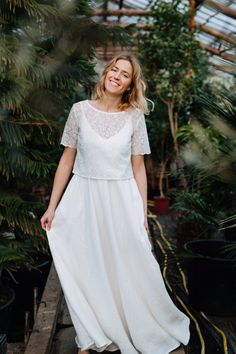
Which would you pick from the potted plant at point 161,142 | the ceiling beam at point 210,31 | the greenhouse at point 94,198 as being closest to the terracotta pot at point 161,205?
the potted plant at point 161,142

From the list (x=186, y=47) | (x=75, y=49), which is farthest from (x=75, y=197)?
(x=186, y=47)

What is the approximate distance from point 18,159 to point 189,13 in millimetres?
4762

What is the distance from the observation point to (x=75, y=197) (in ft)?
7.09

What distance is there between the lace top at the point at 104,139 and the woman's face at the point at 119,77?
12cm

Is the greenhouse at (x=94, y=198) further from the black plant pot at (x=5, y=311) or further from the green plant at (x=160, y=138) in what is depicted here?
the green plant at (x=160, y=138)

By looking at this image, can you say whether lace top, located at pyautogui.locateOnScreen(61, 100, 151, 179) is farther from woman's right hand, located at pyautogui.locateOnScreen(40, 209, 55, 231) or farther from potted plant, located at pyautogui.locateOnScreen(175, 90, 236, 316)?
potted plant, located at pyautogui.locateOnScreen(175, 90, 236, 316)

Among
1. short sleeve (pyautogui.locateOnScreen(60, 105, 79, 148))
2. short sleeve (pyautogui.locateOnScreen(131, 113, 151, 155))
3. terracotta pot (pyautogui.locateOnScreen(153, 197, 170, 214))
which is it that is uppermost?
short sleeve (pyautogui.locateOnScreen(131, 113, 151, 155))

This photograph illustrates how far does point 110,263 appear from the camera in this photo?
217cm

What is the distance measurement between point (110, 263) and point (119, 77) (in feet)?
3.03

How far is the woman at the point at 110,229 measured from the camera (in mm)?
2100

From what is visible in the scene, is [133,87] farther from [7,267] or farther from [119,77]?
[7,267]

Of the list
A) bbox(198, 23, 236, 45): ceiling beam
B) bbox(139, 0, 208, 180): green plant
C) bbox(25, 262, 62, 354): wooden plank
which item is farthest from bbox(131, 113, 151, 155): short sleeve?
bbox(139, 0, 208, 180): green plant

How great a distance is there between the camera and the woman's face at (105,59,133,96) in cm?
212

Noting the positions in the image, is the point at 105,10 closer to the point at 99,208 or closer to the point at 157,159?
the point at 99,208
